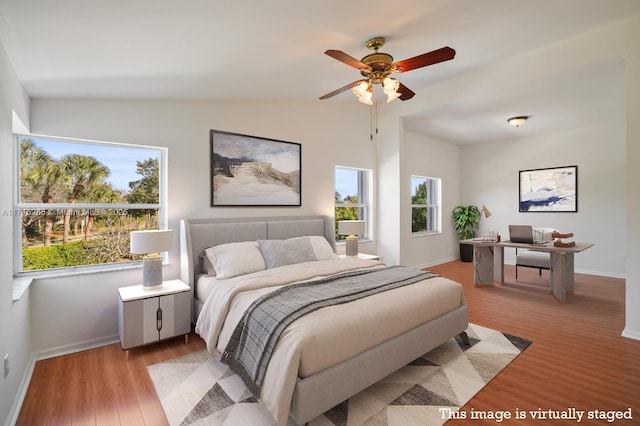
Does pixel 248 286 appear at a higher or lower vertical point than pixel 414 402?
higher

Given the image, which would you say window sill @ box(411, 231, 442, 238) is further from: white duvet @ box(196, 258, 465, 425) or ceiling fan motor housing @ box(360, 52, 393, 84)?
ceiling fan motor housing @ box(360, 52, 393, 84)

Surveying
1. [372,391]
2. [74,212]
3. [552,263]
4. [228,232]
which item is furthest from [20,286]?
[552,263]

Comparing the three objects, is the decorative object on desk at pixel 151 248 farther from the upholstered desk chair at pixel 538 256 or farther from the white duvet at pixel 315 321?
the upholstered desk chair at pixel 538 256

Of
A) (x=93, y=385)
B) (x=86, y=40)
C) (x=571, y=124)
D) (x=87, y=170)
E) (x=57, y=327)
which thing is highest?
(x=571, y=124)

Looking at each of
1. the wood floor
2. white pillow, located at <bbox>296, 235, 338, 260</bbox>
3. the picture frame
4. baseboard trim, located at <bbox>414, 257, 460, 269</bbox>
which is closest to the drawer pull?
the wood floor

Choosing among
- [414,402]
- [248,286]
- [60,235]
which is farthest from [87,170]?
[414,402]

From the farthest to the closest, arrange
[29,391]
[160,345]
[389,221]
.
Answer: [389,221]
[160,345]
[29,391]

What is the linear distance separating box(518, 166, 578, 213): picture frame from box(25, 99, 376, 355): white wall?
13.1ft

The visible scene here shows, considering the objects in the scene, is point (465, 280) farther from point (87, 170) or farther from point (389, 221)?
point (87, 170)

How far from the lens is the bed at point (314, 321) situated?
1715 millimetres

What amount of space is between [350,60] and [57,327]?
3530 mm

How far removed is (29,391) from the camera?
218cm

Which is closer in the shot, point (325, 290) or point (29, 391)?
point (29, 391)

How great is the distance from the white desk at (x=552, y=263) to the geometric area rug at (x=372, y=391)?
1878 mm
